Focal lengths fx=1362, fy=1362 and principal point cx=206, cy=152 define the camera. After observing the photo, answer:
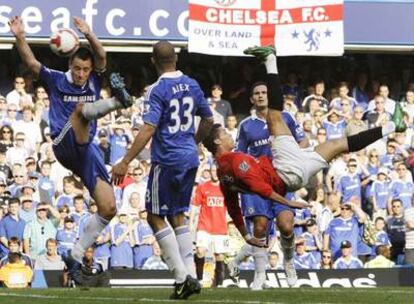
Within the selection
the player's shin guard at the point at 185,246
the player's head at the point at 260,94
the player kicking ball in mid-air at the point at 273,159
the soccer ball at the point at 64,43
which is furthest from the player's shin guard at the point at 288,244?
the soccer ball at the point at 64,43

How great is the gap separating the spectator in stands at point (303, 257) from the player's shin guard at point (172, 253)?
8.84 metres

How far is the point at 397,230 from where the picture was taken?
23.4 m

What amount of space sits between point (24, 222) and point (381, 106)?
840 centimetres

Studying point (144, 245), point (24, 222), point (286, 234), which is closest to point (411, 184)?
point (144, 245)

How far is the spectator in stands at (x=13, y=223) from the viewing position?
2117 cm

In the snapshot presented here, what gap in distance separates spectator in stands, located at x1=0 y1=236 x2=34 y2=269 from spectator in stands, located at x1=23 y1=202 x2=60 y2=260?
186 millimetres

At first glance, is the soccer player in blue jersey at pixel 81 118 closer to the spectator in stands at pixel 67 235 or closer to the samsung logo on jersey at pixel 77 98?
the samsung logo on jersey at pixel 77 98

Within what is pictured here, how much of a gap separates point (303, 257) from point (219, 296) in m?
8.33

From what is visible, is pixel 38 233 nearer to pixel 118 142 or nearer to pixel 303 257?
pixel 118 142

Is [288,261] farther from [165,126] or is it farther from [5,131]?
[5,131]

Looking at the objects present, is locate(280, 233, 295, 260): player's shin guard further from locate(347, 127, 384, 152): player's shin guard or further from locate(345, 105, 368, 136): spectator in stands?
locate(345, 105, 368, 136): spectator in stands

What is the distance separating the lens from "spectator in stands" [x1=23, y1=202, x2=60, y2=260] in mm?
21234

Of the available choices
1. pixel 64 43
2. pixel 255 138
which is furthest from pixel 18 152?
pixel 64 43

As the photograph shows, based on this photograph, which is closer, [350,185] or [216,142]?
[216,142]
